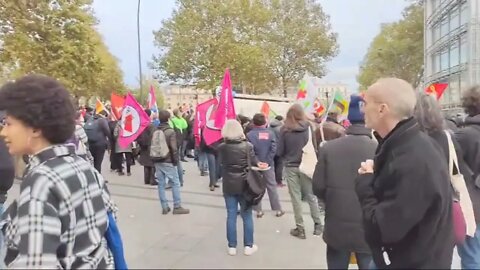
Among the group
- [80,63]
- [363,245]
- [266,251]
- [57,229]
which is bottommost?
[266,251]

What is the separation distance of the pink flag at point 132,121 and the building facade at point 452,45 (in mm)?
23391

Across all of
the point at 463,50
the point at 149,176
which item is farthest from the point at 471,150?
the point at 463,50

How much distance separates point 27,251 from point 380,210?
61.5 inches

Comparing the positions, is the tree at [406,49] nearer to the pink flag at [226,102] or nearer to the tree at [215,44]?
the tree at [215,44]

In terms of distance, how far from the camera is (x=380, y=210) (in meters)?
2.55

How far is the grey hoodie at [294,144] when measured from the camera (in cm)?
766

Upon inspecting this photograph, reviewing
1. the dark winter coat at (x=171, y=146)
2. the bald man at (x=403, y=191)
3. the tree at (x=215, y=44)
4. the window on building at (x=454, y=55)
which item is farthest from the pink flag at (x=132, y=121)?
the window on building at (x=454, y=55)

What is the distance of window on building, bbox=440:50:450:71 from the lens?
4280cm

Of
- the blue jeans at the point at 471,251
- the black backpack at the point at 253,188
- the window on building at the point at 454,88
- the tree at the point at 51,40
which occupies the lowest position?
the blue jeans at the point at 471,251

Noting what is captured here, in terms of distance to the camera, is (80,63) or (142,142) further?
(80,63)

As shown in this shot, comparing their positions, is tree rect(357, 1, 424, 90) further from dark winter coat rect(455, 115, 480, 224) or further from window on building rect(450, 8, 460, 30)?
dark winter coat rect(455, 115, 480, 224)

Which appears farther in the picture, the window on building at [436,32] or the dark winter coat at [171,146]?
the window on building at [436,32]

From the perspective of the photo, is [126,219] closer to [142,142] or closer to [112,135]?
[142,142]

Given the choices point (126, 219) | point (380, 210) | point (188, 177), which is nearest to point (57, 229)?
point (380, 210)
